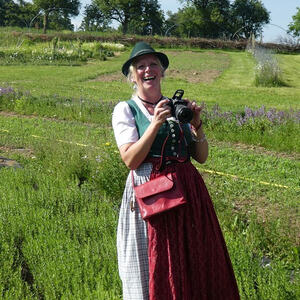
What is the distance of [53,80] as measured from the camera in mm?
19062

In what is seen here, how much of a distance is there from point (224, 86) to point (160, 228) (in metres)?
16.0

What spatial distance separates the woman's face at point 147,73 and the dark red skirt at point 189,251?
427mm

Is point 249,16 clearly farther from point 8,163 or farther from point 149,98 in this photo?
point 149,98

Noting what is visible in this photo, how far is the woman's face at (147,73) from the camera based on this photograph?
2303 millimetres

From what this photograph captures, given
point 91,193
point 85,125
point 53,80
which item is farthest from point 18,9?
point 91,193

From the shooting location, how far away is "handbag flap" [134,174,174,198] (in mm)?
2148

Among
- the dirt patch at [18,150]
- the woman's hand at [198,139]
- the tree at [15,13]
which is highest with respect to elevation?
the tree at [15,13]

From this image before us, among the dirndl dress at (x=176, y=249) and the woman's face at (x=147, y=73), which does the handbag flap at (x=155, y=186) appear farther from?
the woman's face at (x=147, y=73)

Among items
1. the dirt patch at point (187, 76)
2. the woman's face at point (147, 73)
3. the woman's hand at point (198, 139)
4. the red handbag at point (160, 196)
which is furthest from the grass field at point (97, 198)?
the dirt patch at point (187, 76)

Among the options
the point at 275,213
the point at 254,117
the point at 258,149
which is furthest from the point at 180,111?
the point at 254,117

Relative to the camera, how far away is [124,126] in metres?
2.25

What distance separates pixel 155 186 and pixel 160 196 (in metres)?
0.05

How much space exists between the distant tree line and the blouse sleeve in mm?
61305

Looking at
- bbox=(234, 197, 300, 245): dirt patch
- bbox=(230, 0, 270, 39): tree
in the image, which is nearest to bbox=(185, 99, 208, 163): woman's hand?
bbox=(234, 197, 300, 245): dirt patch
